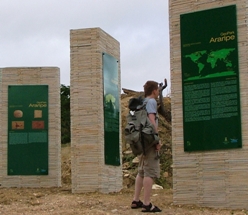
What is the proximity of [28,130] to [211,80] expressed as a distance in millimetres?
A: 6822

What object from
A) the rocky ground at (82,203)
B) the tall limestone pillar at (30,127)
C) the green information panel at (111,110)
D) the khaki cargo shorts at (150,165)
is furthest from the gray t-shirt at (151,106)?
the tall limestone pillar at (30,127)

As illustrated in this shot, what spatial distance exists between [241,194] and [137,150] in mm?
1822

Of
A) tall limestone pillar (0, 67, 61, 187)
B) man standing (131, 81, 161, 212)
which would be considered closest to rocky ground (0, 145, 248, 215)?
man standing (131, 81, 161, 212)

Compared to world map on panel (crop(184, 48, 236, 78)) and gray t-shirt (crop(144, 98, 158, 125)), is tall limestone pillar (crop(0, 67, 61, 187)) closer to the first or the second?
world map on panel (crop(184, 48, 236, 78))

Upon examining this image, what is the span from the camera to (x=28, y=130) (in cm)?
1514

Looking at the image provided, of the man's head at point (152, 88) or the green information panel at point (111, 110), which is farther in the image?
the green information panel at point (111, 110)

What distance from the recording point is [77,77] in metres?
12.8

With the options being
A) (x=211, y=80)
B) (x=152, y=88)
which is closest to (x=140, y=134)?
(x=152, y=88)

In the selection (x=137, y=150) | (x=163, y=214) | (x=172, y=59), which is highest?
(x=172, y=59)

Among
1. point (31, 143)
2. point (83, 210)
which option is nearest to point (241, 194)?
point (83, 210)

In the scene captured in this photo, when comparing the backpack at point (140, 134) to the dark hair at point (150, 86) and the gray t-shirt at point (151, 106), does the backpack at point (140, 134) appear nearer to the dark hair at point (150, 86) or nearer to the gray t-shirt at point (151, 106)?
the gray t-shirt at point (151, 106)

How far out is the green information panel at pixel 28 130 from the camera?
49.3 feet

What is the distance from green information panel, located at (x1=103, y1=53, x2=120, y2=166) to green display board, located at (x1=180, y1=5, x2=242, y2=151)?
3.36 meters

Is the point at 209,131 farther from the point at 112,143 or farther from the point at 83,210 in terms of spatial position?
the point at 112,143
